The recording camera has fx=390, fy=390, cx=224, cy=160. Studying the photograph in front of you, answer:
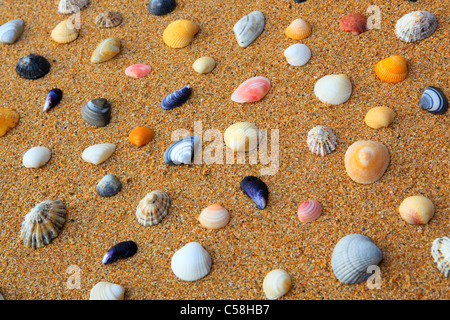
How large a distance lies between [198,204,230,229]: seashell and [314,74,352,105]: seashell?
1.01 m

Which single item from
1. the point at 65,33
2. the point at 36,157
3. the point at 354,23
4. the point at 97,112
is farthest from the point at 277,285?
the point at 65,33

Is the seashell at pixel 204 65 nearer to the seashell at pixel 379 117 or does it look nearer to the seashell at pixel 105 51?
the seashell at pixel 105 51

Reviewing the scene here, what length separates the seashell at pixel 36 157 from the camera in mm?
2633

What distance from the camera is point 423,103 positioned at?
2.43 m

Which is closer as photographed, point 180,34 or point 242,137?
point 242,137

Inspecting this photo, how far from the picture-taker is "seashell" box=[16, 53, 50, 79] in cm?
307

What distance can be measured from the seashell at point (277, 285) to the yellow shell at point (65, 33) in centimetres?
252

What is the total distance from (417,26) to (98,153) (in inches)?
91.3

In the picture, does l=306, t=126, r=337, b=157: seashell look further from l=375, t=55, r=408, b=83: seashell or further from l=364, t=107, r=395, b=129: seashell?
l=375, t=55, r=408, b=83: seashell

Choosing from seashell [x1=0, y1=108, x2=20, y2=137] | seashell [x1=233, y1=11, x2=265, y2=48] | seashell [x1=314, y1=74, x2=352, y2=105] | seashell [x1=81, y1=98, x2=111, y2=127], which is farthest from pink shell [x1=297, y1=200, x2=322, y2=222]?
seashell [x1=0, y1=108, x2=20, y2=137]

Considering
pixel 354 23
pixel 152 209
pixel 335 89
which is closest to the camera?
pixel 152 209

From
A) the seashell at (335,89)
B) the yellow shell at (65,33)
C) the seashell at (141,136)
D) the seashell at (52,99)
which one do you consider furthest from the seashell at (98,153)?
the seashell at (335,89)

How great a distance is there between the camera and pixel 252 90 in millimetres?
2643

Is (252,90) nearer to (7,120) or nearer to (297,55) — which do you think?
(297,55)
